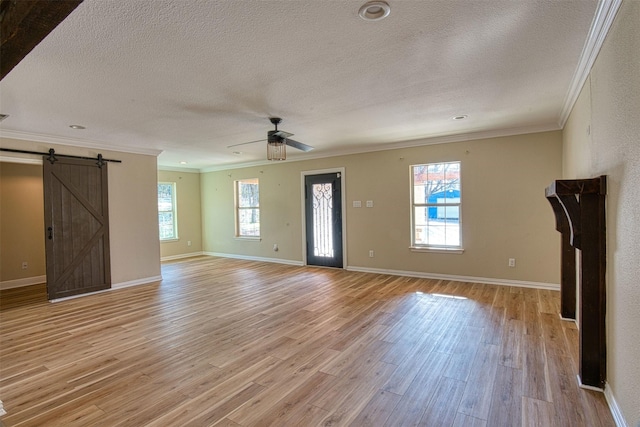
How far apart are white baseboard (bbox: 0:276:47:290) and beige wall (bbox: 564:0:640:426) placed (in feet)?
27.5

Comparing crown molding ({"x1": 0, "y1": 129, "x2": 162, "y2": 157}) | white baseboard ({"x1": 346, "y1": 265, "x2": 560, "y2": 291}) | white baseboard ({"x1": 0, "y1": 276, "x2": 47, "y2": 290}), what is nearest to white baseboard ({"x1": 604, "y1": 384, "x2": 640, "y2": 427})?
white baseboard ({"x1": 346, "y1": 265, "x2": 560, "y2": 291})

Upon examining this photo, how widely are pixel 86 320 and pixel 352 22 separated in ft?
14.5

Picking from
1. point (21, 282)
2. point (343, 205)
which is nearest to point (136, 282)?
point (21, 282)

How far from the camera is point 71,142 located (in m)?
4.93

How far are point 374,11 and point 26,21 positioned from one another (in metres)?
1.66

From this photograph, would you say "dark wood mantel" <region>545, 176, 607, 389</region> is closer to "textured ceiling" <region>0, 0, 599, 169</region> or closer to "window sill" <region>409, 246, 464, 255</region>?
"textured ceiling" <region>0, 0, 599, 169</region>

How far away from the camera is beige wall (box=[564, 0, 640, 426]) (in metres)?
1.60

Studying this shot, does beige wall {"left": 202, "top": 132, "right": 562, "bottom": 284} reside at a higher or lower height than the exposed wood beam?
lower

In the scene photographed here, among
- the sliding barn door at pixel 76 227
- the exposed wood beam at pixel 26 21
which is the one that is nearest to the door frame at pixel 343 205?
the sliding barn door at pixel 76 227

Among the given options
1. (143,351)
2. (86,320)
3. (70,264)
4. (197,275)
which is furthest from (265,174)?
(143,351)

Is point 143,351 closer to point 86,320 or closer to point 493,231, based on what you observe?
point 86,320

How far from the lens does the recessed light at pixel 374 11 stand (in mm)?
1779

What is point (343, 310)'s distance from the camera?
406 centimetres

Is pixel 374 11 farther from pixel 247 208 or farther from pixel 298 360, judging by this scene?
pixel 247 208
